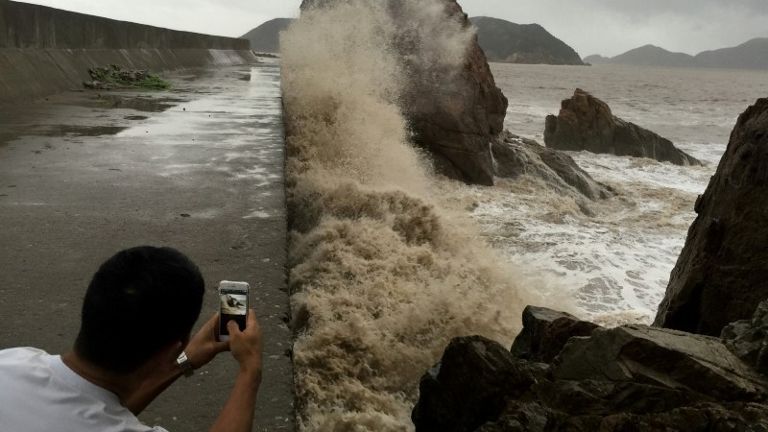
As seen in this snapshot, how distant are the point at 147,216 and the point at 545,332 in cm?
239

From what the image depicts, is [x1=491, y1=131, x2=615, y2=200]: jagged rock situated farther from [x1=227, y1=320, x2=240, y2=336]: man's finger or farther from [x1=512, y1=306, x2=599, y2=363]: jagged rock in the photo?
[x1=227, y1=320, x2=240, y2=336]: man's finger

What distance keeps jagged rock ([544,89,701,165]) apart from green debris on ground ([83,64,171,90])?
31.5 ft

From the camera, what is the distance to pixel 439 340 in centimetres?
348

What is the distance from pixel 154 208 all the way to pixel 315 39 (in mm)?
9190

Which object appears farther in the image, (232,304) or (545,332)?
(545,332)

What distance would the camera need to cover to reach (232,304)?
166 cm

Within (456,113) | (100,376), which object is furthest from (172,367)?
(456,113)

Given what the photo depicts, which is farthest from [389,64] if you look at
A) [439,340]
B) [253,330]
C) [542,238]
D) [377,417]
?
[253,330]

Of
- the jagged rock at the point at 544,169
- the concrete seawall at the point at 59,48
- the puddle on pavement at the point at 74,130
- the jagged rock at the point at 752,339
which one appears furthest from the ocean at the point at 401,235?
the concrete seawall at the point at 59,48

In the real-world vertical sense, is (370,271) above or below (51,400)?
below

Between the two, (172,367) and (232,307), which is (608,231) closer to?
(232,307)

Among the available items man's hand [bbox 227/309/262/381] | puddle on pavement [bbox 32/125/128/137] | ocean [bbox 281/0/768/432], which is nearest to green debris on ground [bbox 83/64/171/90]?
ocean [bbox 281/0/768/432]

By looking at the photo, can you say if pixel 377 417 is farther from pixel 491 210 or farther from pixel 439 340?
pixel 491 210

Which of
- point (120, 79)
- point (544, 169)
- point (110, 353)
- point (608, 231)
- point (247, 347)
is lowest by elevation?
point (608, 231)
